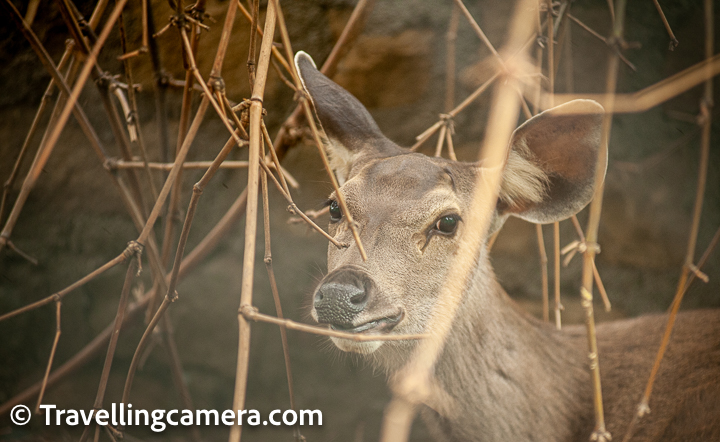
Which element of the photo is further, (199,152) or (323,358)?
(323,358)

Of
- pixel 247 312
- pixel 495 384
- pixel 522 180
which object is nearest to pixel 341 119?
pixel 522 180

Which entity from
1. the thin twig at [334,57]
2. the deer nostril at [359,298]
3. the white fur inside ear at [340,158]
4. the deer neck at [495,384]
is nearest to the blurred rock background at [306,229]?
the thin twig at [334,57]

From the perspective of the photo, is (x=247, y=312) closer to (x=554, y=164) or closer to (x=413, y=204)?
(x=413, y=204)

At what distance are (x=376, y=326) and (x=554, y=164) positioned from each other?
109cm

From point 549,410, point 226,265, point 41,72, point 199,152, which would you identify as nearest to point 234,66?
point 199,152

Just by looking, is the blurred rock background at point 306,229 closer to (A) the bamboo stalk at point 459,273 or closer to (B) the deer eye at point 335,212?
(B) the deer eye at point 335,212

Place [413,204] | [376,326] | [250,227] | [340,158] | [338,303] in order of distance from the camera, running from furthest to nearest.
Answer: [340,158]
[413,204]
[376,326]
[338,303]
[250,227]

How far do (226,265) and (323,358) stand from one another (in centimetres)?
108

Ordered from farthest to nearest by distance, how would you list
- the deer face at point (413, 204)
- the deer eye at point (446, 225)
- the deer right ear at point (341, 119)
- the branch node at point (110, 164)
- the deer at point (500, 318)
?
1. the deer right ear at point (341, 119)
2. the branch node at point (110, 164)
3. the deer eye at point (446, 225)
4. the deer at point (500, 318)
5. the deer face at point (413, 204)

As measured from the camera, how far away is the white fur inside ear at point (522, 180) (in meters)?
2.38

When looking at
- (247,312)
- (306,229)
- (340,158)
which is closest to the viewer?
(247,312)

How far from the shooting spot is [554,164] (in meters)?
2.36

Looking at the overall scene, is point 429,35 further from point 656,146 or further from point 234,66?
point 656,146

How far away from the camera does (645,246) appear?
13.5 ft
